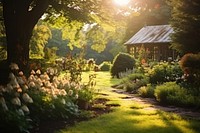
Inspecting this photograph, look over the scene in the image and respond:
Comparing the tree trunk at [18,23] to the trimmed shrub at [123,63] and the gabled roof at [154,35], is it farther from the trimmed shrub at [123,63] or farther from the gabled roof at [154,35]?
the gabled roof at [154,35]

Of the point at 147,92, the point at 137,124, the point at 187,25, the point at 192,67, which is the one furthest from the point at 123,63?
the point at 137,124

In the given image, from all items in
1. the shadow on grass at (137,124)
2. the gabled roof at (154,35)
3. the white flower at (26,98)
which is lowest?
the shadow on grass at (137,124)

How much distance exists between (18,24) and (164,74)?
758 centimetres

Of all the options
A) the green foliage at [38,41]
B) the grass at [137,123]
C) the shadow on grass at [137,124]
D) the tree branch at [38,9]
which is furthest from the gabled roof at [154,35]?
the shadow on grass at [137,124]

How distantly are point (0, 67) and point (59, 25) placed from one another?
17.4 ft

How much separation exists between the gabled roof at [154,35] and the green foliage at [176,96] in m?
20.7

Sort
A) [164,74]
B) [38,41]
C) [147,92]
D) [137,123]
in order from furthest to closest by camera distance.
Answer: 1. [38,41]
2. [164,74]
3. [147,92]
4. [137,123]

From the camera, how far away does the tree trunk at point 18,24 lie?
39.1 feet

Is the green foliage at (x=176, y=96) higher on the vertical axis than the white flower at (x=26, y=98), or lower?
lower

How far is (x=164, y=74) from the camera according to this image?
16.4m

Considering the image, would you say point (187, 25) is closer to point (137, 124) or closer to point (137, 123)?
point (137, 123)

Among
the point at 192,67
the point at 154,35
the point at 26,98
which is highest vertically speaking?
the point at 154,35

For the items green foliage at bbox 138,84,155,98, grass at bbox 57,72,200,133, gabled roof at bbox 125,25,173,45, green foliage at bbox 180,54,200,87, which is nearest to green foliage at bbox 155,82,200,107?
green foliage at bbox 180,54,200,87

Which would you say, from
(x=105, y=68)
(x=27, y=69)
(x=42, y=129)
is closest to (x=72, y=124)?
(x=42, y=129)
